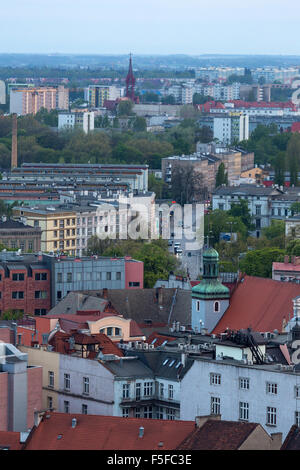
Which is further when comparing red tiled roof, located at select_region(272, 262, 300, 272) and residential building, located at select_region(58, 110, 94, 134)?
residential building, located at select_region(58, 110, 94, 134)

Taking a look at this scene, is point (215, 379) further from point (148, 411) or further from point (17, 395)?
point (17, 395)

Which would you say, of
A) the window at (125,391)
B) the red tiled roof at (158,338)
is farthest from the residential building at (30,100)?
the window at (125,391)

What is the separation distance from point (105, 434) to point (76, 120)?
Answer: 125086 mm

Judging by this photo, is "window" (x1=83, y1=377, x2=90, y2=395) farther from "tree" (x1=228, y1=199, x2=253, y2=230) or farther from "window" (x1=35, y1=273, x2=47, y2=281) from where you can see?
"tree" (x1=228, y1=199, x2=253, y2=230)

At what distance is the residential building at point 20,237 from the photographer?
69.4 m

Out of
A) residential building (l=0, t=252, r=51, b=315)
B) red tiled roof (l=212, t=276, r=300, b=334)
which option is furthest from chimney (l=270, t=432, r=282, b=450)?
residential building (l=0, t=252, r=51, b=315)

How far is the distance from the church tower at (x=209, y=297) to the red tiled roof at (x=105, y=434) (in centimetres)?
1427

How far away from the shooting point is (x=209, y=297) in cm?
4509

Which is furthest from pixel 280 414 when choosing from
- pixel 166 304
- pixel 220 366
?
pixel 166 304

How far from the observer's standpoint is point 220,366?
34250 millimetres

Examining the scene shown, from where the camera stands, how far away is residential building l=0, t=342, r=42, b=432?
3406cm

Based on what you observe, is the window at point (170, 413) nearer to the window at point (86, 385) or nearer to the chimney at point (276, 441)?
the window at point (86, 385)

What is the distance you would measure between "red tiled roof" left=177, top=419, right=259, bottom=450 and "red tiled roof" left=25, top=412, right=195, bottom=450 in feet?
1.29
